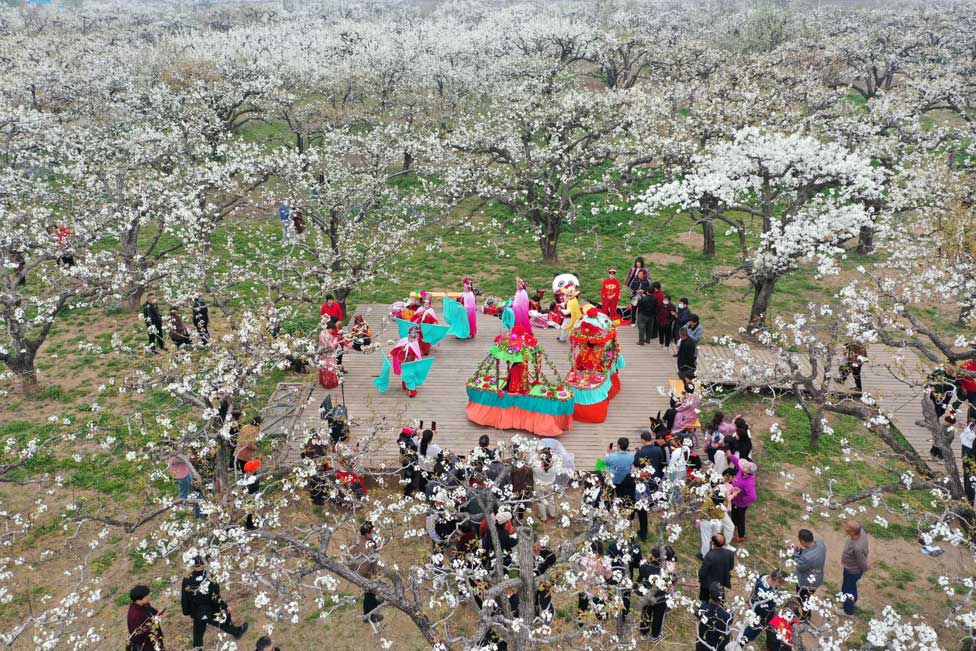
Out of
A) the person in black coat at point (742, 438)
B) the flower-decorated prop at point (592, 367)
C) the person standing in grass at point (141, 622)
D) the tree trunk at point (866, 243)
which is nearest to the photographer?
the person standing in grass at point (141, 622)

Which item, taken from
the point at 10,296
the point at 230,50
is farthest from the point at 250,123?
the point at 10,296

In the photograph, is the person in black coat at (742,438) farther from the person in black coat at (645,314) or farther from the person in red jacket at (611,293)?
the person in red jacket at (611,293)

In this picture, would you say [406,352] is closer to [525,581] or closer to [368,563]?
[368,563]

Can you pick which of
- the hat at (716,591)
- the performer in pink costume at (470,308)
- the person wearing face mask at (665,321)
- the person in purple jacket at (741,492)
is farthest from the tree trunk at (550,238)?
the hat at (716,591)

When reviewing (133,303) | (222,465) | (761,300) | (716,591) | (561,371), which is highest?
(222,465)

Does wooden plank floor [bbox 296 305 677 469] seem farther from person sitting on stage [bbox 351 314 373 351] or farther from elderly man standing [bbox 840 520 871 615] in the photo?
elderly man standing [bbox 840 520 871 615]

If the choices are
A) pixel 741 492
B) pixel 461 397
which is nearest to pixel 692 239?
pixel 461 397
